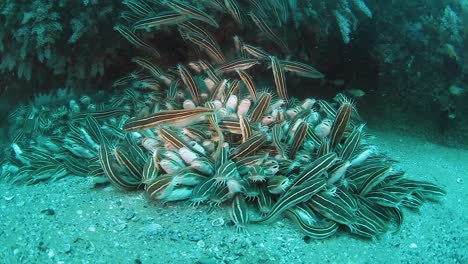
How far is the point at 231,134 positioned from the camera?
14.3 feet

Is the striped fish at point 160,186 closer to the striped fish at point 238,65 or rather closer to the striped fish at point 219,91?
the striped fish at point 219,91

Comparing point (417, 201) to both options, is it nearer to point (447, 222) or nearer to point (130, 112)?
point (447, 222)

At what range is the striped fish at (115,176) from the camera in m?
3.82

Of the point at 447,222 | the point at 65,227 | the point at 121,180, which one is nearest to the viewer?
the point at 65,227

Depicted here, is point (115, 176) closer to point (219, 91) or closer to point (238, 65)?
point (219, 91)

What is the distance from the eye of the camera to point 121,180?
3.84m

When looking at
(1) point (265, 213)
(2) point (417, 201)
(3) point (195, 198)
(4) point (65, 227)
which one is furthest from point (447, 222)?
(4) point (65, 227)

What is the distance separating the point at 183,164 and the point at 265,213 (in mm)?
935

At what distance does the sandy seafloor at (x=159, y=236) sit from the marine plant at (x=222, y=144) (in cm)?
14

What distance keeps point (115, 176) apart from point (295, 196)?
175 centimetres

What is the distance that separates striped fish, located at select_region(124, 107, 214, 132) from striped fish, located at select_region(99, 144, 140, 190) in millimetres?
392

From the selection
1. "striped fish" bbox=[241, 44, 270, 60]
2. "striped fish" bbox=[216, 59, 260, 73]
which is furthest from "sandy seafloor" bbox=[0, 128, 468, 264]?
"striped fish" bbox=[241, 44, 270, 60]

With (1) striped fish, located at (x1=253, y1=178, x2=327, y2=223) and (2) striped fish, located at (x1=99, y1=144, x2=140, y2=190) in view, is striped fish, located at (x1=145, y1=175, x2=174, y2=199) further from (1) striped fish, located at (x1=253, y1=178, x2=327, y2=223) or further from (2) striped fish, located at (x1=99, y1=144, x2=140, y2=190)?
(1) striped fish, located at (x1=253, y1=178, x2=327, y2=223)

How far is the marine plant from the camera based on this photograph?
3.67 m
